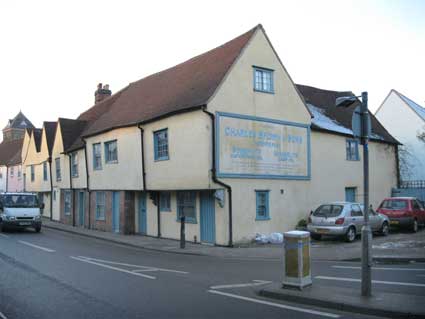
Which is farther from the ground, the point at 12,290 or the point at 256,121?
the point at 256,121

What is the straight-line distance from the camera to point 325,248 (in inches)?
680

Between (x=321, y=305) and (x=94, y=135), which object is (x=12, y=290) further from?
(x=94, y=135)

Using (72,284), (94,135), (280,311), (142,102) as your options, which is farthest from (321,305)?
(94,135)

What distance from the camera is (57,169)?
34000 millimetres

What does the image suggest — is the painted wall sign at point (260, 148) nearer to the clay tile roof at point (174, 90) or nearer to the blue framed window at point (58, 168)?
the clay tile roof at point (174, 90)

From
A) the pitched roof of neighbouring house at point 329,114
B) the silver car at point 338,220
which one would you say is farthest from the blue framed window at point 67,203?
the silver car at point 338,220

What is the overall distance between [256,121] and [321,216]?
4.77 meters

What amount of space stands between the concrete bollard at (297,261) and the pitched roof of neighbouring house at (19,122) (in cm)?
8172

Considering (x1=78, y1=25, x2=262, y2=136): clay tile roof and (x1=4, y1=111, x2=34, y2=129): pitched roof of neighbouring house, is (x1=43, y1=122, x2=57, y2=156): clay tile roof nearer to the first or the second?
(x1=78, y1=25, x2=262, y2=136): clay tile roof

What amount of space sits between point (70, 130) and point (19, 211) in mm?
9387

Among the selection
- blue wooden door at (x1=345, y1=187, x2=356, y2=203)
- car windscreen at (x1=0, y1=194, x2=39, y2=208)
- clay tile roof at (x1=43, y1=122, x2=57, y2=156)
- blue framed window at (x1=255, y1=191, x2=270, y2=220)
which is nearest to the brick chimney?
clay tile roof at (x1=43, y1=122, x2=57, y2=156)

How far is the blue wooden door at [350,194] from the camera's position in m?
25.2

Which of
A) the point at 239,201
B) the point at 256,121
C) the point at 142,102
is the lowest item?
the point at 239,201

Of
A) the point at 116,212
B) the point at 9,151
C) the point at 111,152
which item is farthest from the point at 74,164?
the point at 9,151
